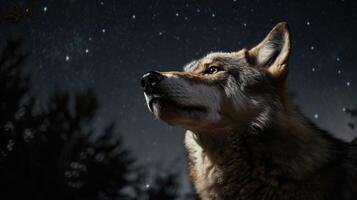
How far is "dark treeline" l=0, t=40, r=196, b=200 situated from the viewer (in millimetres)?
6469

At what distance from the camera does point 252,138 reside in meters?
2.69

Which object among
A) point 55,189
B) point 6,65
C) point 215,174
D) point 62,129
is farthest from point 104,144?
point 215,174

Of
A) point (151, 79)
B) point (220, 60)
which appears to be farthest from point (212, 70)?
point (151, 79)

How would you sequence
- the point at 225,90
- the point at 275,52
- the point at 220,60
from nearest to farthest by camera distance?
1. the point at 225,90
2. the point at 275,52
3. the point at 220,60

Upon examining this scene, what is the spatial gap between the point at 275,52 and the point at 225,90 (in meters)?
0.63

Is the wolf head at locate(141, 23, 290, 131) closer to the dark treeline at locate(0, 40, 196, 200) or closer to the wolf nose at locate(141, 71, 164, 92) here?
the wolf nose at locate(141, 71, 164, 92)

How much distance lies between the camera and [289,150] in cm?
259

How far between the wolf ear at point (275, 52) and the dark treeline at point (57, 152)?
194 inches

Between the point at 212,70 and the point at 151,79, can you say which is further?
the point at 212,70

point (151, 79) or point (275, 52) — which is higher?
point (151, 79)

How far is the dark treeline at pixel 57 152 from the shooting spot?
6.47 metres

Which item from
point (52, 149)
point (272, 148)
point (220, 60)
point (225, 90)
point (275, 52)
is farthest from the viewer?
point (52, 149)

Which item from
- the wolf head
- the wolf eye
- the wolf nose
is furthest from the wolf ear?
the wolf nose

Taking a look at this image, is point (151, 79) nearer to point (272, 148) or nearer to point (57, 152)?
point (272, 148)
